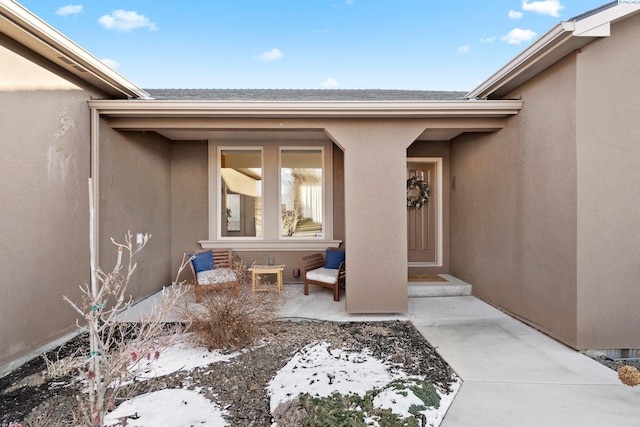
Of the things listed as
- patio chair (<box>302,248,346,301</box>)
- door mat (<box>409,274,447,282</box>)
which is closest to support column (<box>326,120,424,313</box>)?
patio chair (<box>302,248,346,301</box>)

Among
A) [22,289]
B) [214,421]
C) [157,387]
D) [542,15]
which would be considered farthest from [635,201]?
[542,15]

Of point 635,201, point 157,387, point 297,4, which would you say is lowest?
point 157,387

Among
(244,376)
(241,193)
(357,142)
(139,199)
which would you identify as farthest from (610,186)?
(139,199)

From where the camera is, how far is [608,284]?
10.6 feet

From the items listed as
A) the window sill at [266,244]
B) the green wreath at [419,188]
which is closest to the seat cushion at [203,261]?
the window sill at [266,244]

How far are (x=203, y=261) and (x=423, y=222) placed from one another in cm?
456

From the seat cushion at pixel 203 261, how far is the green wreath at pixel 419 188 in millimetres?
4185

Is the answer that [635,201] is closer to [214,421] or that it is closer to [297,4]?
[214,421]

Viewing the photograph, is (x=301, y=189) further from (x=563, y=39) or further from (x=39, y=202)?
(x=563, y=39)

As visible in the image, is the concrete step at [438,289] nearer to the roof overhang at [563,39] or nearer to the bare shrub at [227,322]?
the bare shrub at [227,322]

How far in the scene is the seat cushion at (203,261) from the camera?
5262 mm

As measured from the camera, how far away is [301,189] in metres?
6.33

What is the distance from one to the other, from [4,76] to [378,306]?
4.97 metres

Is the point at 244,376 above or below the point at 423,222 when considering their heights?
below
